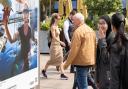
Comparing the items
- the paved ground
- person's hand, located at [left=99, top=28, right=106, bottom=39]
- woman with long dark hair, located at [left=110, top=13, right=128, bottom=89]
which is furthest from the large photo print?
the paved ground

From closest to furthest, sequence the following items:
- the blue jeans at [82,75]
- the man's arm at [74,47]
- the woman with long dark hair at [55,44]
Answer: the man's arm at [74,47], the blue jeans at [82,75], the woman with long dark hair at [55,44]

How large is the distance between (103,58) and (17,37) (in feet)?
8.76

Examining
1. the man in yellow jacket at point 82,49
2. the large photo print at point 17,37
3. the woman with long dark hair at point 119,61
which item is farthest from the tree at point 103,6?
the large photo print at point 17,37

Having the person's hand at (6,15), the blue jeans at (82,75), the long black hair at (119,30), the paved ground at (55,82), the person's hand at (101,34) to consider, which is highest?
the person's hand at (6,15)

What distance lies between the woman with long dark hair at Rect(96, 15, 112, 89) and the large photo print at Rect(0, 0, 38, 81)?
2.17 meters

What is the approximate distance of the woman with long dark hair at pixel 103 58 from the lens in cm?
626

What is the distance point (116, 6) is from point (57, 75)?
10.8 metres

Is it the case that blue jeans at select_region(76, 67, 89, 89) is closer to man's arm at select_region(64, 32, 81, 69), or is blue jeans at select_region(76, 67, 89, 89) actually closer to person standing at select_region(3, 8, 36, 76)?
man's arm at select_region(64, 32, 81, 69)

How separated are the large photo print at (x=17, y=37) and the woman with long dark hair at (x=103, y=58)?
7.11 feet

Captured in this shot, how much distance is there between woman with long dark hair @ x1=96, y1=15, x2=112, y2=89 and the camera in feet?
20.5

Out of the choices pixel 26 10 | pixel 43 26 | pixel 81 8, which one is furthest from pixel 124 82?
pixel 81 8

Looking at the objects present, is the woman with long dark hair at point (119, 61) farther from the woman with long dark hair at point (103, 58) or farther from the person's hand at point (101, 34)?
the person's hand at point (101, 34)

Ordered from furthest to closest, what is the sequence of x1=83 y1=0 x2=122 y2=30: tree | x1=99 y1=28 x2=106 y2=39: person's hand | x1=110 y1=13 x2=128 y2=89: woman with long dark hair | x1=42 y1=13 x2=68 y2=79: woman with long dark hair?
1. x1=83 y1=0 x2=122 y2=30: tree
2. x1=42 y1=13 x2=68 y2=79: woman with long dark hair
3. x1=99 y1=28 x2=106 y2=39: person's hand
4. x1=110 y1=13 x2=128 y2=89: woman with long dark hair

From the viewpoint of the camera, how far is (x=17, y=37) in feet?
12.6
